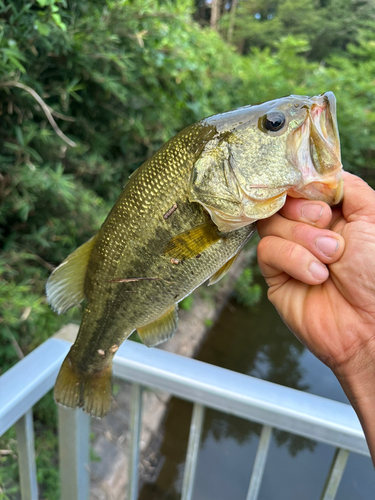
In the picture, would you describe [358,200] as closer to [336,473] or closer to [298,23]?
[336,473]

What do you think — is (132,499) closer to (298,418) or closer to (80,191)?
(298,418)

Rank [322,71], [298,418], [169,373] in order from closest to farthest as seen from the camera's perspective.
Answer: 1. [298,418]
2. [169,373]
3. [322,71]

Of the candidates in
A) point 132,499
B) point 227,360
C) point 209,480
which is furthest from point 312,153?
point 227,360

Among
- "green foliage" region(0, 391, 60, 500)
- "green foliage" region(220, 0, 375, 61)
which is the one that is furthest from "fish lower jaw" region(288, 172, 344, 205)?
"green foliage" region(220, 0, 375, 61)

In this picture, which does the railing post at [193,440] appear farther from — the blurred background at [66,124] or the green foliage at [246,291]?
the green foliage at [246,291]

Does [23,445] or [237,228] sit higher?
[237,228]

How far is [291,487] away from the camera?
274cm

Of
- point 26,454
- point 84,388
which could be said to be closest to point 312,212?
point 84,388

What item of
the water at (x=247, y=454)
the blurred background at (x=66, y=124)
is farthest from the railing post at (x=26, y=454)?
the water at (x=247, y=454)

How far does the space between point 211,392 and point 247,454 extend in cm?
255

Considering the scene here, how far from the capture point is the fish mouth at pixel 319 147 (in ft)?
1.99

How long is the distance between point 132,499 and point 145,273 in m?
1.08

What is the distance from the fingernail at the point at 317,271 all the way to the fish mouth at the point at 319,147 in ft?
0.49

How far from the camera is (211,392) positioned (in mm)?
990
